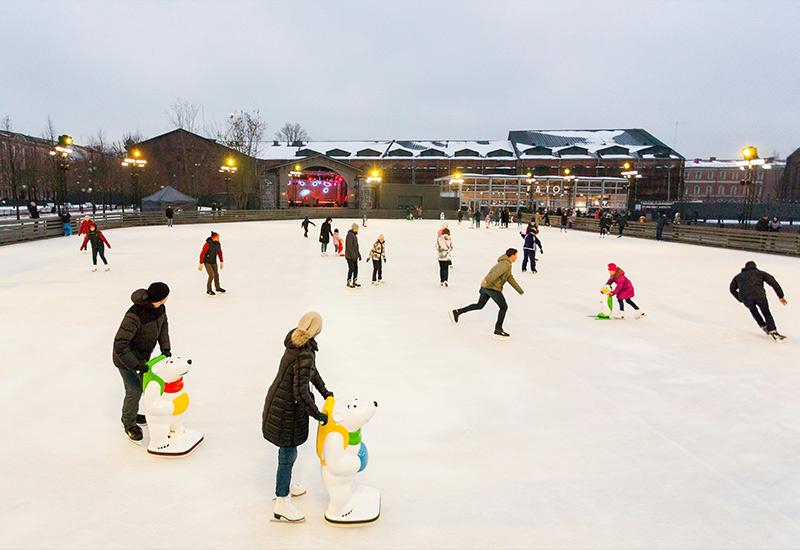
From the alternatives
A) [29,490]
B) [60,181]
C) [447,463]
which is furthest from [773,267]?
[60,181]

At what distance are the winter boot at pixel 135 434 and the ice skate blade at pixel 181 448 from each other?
9.9 inches

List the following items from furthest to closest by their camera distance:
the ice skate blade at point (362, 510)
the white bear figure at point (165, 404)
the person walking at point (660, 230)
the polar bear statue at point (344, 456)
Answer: the person walking at point (660, 230), the white bear figure at point (165, 404), the ice skate blade at point (362, 510), the polar bear statue at point (344, 456)

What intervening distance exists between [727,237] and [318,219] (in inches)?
1287

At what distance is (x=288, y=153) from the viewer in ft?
230

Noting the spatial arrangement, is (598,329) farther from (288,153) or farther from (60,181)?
(288,153)

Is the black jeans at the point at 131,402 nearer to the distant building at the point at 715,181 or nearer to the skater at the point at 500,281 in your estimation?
the skater at the point at 500,281

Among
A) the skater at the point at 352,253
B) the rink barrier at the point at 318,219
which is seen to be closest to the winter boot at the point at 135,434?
the skater at the point at 352,253

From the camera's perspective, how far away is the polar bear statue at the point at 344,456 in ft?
10.8

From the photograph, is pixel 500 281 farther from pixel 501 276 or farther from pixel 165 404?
pixel 165 404

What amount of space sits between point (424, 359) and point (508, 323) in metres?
2.74

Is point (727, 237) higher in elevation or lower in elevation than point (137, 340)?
lower

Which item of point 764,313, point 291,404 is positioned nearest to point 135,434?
point 291,404

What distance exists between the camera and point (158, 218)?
3741 centimetres

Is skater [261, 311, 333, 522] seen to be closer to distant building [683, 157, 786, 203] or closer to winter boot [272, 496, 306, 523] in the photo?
winter boot [272, 496, 306, 523]
